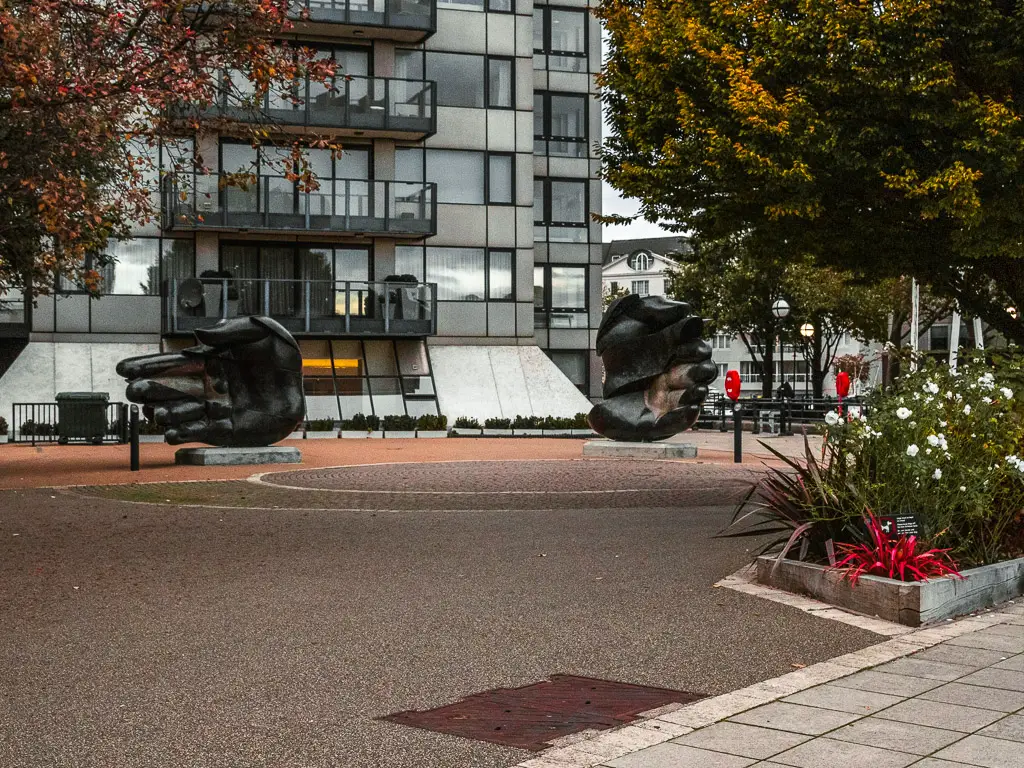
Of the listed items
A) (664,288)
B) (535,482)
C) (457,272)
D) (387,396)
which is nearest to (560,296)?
(457,272)

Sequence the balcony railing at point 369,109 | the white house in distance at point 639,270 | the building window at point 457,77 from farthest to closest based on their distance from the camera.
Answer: the white house in distance at point 639,270
the building window at point 457,77
the balcony railing at point 369,109

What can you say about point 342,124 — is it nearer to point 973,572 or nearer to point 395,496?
point 395,496

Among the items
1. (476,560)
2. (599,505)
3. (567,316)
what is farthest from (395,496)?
(567,316)

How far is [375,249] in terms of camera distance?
4000 centimetres

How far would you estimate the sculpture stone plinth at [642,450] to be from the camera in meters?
24.6

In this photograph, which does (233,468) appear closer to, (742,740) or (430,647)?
(430,647)

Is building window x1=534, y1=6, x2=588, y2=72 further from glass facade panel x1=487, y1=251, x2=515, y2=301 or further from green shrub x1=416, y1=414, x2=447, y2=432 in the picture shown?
green shrub x1=416, y1=414, x2=447, y2=432

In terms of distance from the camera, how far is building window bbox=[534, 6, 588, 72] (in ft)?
152

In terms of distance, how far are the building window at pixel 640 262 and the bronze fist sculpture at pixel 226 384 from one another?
109280 mm

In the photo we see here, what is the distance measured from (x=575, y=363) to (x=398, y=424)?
474 inches

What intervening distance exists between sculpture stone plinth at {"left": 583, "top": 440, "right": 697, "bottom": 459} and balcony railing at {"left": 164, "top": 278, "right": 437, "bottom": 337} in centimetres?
1327

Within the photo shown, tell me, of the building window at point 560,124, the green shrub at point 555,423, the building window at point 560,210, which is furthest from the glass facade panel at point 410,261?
the building window at point 560,124

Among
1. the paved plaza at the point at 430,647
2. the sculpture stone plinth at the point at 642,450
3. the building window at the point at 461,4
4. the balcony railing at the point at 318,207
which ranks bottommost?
the paved plaza at the point at 430,647

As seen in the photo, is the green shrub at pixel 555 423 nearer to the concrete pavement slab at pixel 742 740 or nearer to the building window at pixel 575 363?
the building window at pixel 575 363
